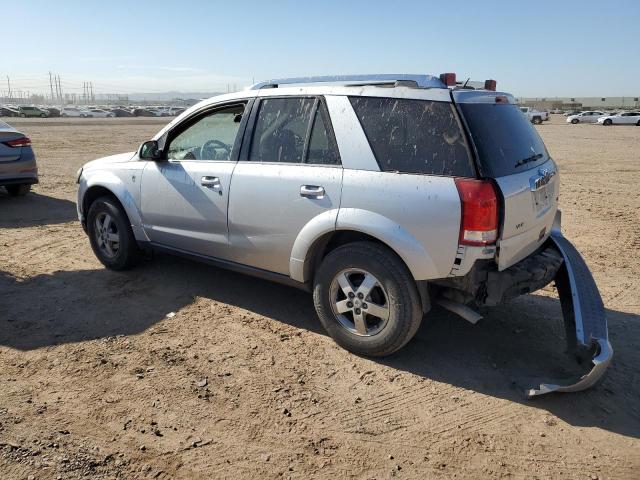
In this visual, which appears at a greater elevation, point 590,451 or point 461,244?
point 461,244

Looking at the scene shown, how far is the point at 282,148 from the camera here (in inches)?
167

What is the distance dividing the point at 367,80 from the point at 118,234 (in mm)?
3145

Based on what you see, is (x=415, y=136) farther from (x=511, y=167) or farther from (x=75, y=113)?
(x=75, y=113)

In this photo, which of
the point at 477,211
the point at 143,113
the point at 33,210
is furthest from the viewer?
the point at 143,113

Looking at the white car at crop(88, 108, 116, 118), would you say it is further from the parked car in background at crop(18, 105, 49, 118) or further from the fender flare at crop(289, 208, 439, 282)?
the fender flare at crop(289, 208, 439, 282)

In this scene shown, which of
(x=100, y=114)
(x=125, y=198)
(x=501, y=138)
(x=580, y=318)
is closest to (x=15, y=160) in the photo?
(x=125, y=198)

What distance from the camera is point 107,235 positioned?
5.64 meters

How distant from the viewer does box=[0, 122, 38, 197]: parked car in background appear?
905 cm

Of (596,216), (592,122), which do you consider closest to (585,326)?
(596,216)

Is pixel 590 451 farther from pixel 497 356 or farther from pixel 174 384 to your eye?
pixel 174 384

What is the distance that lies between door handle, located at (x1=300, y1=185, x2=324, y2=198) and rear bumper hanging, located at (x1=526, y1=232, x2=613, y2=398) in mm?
1962

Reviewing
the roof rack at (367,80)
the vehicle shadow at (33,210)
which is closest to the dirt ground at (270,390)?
the roof rack at (367,80)

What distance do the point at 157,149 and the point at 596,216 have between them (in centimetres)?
697

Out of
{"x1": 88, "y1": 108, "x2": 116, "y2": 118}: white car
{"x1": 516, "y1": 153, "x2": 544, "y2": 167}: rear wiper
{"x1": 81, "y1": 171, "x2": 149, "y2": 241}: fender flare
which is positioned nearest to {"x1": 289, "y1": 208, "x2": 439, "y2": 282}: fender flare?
{"x1": 516, "y1": 153, "x2": 544, "y2": 167}: rear wiper
